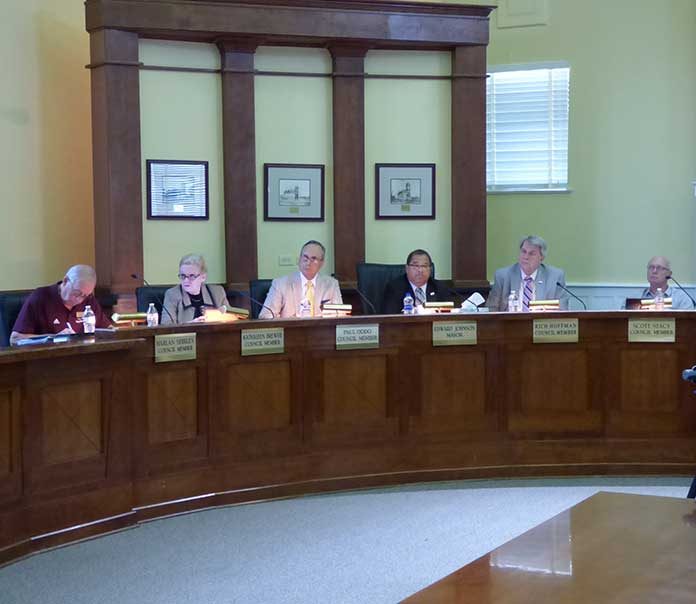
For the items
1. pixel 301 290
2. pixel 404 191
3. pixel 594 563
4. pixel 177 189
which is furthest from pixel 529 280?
pixel 594 563

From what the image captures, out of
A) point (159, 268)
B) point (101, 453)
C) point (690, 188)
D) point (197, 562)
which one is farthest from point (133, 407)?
point (690, 188)

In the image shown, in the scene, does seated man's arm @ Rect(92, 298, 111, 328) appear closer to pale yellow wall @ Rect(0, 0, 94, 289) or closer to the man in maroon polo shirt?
the man in maroon polo shirt

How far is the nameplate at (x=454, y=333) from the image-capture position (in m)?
5.34

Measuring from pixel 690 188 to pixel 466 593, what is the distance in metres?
6.72

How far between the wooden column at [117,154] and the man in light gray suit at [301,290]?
110cm

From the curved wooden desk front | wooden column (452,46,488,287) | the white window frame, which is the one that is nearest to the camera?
the curved wooden desk front

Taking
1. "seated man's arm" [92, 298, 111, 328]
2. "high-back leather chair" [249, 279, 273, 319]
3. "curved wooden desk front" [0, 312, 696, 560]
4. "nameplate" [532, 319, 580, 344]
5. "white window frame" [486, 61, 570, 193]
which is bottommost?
"curved wooden desk front" [0, 312, 696, 560]

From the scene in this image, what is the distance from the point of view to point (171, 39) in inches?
274

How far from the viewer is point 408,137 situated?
24.6 feet

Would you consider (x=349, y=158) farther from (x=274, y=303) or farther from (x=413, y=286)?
(x=274, y=303)

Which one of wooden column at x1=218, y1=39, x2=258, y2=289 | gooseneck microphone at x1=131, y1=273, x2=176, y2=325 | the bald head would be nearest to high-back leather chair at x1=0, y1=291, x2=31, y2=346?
gooseneck microphone at x1=131, y1=273, x2=176, y2=325

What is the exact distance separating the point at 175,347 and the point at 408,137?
3328mm

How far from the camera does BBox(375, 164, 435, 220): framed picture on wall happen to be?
7473 millimetres

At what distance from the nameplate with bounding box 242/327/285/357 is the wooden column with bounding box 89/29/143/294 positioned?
2.13 meters
